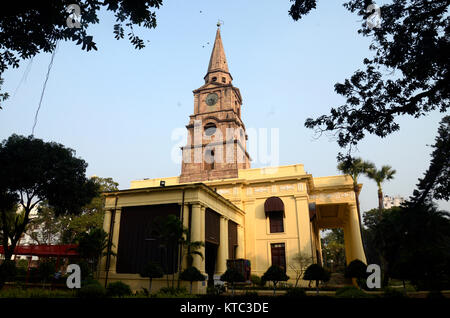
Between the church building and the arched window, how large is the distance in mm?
93

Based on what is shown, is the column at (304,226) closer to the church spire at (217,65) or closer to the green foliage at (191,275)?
the green foliage at (191,275)

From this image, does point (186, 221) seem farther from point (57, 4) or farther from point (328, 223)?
point (328, 223)

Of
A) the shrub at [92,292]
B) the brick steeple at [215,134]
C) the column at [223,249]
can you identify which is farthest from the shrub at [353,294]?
the brick steeple at [215,134]

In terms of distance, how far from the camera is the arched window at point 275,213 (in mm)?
27625

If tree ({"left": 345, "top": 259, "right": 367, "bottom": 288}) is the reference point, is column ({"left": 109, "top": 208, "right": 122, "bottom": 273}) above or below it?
above

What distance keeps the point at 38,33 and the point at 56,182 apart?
45.7 ft

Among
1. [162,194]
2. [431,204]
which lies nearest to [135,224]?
[162,194]

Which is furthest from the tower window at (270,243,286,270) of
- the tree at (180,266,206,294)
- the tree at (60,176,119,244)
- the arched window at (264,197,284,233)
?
the tree at (60,176,119,244)

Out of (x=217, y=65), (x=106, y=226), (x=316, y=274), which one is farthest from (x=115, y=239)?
(x=217, y=65)

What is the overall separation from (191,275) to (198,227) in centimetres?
334

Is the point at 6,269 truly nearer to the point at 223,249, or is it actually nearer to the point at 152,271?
the point at 152,271

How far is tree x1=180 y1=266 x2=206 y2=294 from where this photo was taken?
16.9 metres

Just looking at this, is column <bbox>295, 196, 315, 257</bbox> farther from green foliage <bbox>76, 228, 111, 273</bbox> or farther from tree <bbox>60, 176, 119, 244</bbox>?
tree <bbox>60, 176, 119, 244</bbox>

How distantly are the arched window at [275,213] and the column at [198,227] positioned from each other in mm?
9425
